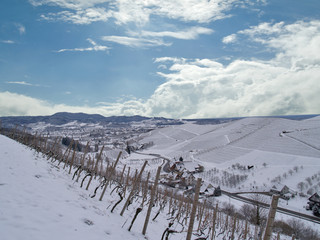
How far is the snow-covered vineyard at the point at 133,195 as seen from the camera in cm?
653

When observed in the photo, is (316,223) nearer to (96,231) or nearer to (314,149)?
(96,231)

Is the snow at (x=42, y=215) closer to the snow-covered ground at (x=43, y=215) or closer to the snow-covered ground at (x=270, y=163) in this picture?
the snow-covered ground at (x=43, y=215)

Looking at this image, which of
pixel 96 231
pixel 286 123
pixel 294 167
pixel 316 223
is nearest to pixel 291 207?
pixel 316 223

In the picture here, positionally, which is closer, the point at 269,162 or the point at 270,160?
the point at 269,162

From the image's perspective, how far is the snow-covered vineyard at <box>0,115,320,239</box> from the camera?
6527mm

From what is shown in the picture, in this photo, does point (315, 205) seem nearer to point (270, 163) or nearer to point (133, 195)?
point (270, 163)

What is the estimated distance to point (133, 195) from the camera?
48.6 ft

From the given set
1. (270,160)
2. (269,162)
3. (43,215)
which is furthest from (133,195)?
(270,160)

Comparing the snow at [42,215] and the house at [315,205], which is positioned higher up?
the snow at [42,215]

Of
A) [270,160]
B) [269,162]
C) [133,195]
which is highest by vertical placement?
[270,160]

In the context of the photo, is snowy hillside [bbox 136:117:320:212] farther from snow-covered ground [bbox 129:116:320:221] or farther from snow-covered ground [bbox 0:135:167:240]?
snow-covered ground [bbox 0:135:167:240]

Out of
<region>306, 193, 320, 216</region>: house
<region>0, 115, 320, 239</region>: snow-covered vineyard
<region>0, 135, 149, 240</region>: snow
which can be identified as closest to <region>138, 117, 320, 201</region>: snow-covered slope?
Result: <region>0, 115, 320, 239</region>: snow-covered vineyard

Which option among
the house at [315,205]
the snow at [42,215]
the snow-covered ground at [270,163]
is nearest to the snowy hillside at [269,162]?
the snow-covered ground at [270,163]

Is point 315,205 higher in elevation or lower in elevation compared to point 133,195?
lower
